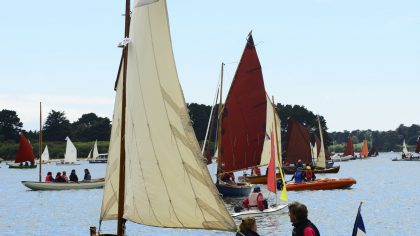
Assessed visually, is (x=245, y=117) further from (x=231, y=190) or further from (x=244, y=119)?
(x=231, y=190)

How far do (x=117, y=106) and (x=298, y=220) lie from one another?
7982 millimetres

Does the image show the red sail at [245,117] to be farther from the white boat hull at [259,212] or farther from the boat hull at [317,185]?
the white boat hull at [259,212]

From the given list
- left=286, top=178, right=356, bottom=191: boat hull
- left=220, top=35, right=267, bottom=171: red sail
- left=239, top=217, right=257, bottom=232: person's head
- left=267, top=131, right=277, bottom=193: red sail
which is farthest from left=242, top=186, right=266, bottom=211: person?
left=286, top=178, right=356, bottom=191: boat hull

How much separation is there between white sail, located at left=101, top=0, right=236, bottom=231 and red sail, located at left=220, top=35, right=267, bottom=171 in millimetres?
43010

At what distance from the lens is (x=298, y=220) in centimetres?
1379

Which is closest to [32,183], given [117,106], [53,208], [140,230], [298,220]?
[53,208]

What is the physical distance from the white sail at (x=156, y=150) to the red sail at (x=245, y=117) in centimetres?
4301

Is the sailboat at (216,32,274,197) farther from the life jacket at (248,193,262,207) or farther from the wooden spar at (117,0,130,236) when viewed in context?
the wooden spar at (117,0,130,236)

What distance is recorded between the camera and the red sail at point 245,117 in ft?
208

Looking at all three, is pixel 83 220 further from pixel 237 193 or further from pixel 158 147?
pixel 158 147

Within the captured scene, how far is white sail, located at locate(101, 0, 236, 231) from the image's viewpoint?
63.9ft

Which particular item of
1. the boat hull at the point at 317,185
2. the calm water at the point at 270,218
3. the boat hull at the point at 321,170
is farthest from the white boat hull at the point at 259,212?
the boat hull at the point at 321,170

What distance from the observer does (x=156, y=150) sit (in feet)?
64.7

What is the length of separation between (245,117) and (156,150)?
4431 centimetres
